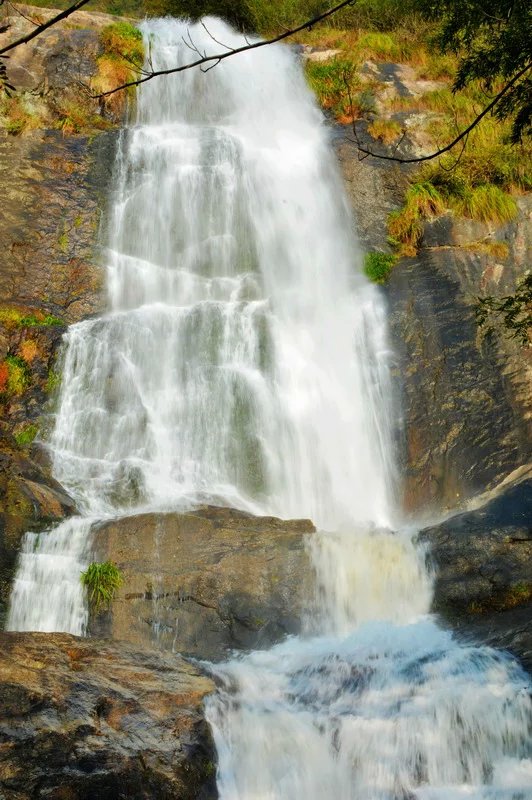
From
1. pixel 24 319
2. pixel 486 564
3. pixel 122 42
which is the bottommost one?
pixel 486 564

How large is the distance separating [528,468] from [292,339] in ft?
16.0

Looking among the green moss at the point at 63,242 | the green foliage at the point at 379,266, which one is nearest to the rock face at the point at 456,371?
the green foliage at the point at 379,266

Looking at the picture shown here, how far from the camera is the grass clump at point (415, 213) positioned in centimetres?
1356

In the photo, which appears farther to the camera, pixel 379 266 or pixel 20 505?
pixel 379 266

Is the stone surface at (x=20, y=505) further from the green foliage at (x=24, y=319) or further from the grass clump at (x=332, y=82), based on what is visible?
the grass clump at (x=332, y=82)

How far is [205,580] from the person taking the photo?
25.3 feet

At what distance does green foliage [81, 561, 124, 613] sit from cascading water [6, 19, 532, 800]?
22 centimetres

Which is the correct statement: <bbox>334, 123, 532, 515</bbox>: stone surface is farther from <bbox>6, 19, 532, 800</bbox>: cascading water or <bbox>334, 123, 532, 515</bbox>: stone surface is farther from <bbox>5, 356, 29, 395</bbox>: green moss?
<bbox>5, 356, 29, 395</bbox>: green moss

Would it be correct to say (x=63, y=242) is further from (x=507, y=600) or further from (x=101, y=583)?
(x=507, y=600)

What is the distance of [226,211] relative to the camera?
14711mm

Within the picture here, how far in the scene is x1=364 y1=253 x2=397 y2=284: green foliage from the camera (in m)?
13.1

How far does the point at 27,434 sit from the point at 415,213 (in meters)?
8.43

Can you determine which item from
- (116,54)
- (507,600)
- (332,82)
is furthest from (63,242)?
(507,600)

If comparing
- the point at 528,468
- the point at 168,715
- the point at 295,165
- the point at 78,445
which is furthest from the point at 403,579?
the point at 295,165
